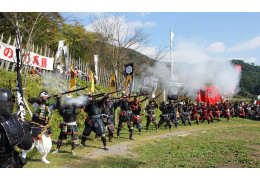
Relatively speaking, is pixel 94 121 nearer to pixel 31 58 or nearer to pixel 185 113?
pixel 31 58

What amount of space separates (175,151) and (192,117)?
1073 cm

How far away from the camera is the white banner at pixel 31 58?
10234mm

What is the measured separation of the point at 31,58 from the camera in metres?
11.9

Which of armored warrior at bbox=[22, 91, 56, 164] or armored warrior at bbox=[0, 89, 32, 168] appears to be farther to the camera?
armored warrior at bbox=[22, 91, 56, 164]

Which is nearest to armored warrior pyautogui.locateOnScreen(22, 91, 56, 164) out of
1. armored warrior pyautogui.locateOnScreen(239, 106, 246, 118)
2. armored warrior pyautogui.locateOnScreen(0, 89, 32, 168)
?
armored warrior pyautogui.locateOnScreen(0, 89, 32, 168)

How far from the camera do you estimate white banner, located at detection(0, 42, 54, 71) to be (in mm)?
10234

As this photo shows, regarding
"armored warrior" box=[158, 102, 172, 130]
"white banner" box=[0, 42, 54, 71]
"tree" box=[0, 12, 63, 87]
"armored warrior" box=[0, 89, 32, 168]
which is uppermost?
"tree" box=[0, 12, 63, 87]

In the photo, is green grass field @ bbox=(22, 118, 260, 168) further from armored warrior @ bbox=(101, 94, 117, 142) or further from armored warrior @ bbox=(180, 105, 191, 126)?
armored warrior @ bbox=(180, 105, 191, 126)

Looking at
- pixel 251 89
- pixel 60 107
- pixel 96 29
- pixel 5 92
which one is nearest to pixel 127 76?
pixel 96 29

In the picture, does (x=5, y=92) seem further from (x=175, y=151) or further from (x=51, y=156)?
(x=175, y=151)

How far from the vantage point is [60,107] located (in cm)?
675

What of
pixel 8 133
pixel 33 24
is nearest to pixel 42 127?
pixel 8 133

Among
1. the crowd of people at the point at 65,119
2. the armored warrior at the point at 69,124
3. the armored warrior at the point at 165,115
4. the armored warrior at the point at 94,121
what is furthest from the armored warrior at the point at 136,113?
the armored warrior at the point at 69,124

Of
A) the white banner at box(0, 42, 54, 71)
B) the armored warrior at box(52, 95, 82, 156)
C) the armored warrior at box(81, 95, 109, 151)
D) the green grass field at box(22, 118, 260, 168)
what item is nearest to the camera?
the green grass field at box(22, 118, 260, 168)
